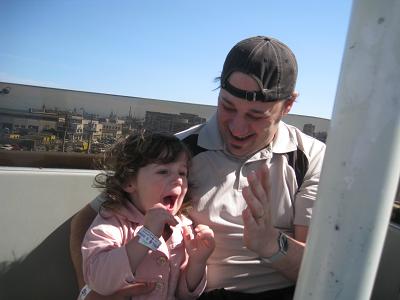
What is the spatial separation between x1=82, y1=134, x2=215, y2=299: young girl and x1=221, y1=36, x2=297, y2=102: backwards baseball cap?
35cm

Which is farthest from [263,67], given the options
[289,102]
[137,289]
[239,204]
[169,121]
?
[169,121]

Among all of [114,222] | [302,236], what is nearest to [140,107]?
[114,222]

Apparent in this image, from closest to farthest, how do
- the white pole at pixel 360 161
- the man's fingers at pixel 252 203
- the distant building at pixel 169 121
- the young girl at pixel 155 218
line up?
the white pole at pixel 360 161
the man's fingers at pixel 252 203
the young girl at pixel 155 218
the distant building at pixel 169 121

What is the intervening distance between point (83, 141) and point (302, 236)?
1.42 meters

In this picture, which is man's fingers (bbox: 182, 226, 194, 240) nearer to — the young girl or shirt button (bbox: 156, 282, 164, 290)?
the young girl

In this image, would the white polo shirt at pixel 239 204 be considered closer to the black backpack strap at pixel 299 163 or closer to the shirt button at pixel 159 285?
the black backpack strap at pixel 299 163

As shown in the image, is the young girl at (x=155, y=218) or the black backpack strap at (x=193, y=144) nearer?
the young girl at (x=155, y=218)

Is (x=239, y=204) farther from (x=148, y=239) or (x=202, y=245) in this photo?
(x=148, y=239)

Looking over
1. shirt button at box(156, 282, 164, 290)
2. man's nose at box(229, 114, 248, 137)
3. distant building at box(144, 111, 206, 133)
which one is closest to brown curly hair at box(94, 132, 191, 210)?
man's nose at box(229, 114, 248, 137)

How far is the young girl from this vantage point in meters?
1.47

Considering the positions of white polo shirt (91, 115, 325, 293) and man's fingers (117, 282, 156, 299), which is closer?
man's fingers (117, 282, 156, 299)

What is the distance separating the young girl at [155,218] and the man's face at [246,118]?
21 cm

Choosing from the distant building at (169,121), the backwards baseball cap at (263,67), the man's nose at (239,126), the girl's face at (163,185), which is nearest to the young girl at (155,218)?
the girl's face at (163,185)

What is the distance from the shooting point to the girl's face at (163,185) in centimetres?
158
